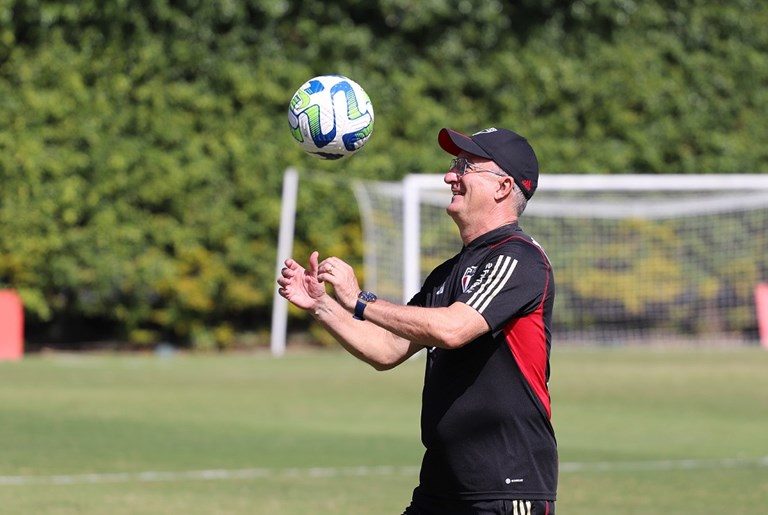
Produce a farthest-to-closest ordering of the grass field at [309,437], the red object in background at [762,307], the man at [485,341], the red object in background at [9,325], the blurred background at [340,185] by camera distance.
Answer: the red object in background at [762,307], the red object in background at [9,325], the blurred background at [340,185], the grass field at [309,437], the man at [485,341]

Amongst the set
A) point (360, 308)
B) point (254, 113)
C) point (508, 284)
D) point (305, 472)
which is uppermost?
point (254, 113)

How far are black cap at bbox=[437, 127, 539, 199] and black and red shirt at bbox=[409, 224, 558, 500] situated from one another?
0.23 meters

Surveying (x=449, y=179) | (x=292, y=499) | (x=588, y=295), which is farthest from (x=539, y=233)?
(x=449, y=179)

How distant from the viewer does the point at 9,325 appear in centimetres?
2072

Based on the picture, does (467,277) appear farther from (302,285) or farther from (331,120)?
(331,120)

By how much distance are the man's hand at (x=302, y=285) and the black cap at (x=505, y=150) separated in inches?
26.1

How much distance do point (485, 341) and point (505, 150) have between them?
2.37ft

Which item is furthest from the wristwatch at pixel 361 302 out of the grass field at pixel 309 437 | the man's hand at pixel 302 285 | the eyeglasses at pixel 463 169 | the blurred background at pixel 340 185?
the blurred background at pixel 340 185

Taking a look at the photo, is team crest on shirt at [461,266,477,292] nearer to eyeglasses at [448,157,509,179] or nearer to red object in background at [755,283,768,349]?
eyeglasses at [448,157,509,179]

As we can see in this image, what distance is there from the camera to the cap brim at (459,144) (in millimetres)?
5422

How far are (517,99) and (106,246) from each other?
6.94m

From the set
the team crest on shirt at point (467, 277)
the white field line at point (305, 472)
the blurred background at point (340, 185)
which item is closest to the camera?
the team crest on shirt at point (467, 277)

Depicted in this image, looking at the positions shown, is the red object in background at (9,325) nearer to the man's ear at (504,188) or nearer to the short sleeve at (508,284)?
the man's ear at (504,188)

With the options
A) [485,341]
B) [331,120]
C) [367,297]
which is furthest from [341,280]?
[331,120]
